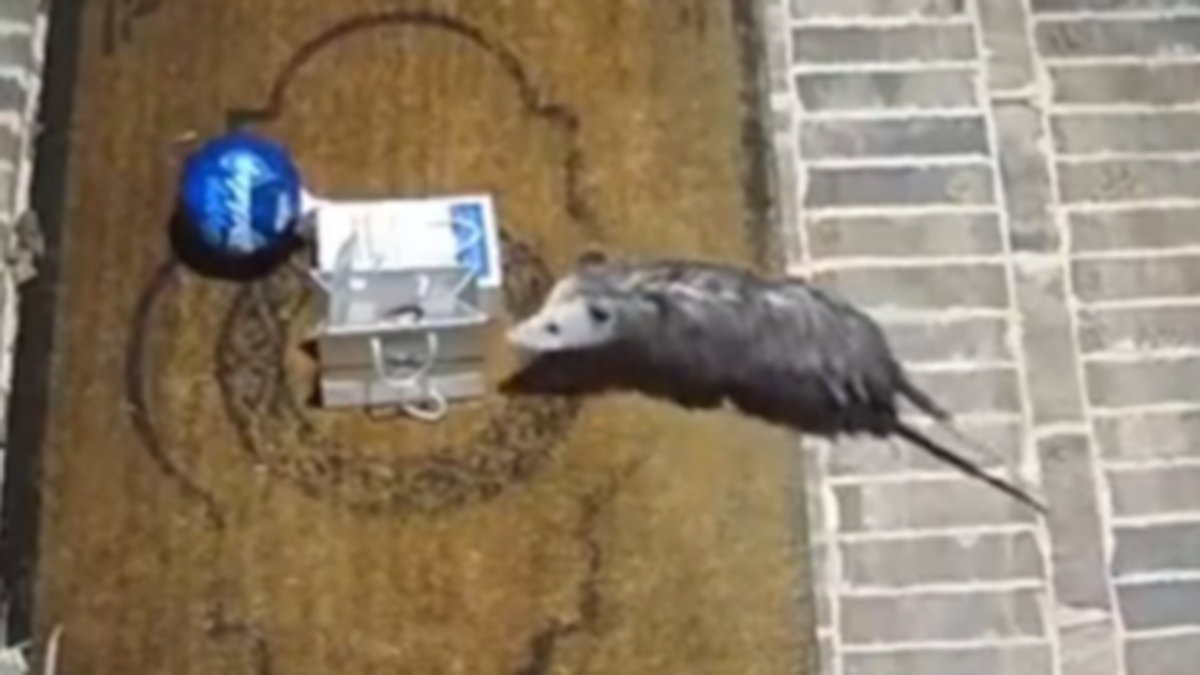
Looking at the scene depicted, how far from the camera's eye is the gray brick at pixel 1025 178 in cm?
206

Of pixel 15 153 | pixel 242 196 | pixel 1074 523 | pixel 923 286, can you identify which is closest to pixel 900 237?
pixel 923 286

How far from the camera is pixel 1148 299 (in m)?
2.04

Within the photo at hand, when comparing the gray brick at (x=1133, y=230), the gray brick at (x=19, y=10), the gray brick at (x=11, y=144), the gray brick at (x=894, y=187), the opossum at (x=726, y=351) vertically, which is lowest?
the opossum at (x=726, y=351)

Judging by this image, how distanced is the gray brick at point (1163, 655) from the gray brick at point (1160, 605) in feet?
0.04

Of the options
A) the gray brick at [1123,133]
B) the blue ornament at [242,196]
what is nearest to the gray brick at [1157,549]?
the gray brick at [1123,133]

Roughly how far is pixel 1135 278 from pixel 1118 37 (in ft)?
0.77

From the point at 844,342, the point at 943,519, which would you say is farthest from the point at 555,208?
the point at 943,519

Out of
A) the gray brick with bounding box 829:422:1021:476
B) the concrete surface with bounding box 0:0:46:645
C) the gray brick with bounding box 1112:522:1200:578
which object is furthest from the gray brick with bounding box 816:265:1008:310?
the concrete surface with bounding box 0:0:46:645

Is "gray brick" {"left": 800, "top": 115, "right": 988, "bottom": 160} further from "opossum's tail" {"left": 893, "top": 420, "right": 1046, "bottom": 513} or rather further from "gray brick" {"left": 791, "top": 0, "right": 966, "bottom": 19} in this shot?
"opossum's tail" {"left": 893, "top": 420, "right": 1046, "bottom": 513}

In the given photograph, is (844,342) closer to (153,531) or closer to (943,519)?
(943,519)

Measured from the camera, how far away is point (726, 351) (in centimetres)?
192

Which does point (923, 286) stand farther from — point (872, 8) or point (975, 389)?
point (872, 8)

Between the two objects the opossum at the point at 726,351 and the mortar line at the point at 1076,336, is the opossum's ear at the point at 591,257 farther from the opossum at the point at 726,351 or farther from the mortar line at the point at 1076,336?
the mortar line at the point at 1076,336

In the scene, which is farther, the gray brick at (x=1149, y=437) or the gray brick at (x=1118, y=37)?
the gray brick at (x=1118, y=37)
